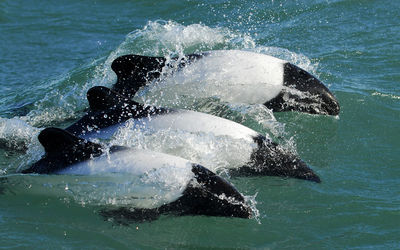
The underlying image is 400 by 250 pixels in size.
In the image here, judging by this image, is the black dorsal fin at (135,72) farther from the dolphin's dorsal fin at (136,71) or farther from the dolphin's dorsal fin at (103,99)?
the dolphin's dorsal fin at (103,99)

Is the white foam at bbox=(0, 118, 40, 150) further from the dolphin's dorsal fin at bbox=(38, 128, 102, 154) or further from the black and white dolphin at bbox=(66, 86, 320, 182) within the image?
the dolphin's dorsal fin at bbox=(38, 128, 102, 154)

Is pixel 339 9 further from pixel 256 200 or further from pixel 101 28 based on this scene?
pixel 256 200

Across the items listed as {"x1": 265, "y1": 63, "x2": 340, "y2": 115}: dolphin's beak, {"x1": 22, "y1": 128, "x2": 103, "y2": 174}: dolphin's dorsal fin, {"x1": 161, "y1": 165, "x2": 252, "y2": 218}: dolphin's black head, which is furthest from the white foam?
{"x1": 265, "y1": 63, "x2": 340, "y2": 115}: dolphin's beak

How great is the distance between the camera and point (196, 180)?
650 centimetres

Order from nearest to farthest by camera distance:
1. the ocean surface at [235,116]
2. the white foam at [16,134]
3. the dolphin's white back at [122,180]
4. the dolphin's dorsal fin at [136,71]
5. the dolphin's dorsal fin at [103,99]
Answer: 1. the ocean surface at [235,116]
2. the dolphin's white back at [122,180]
3. the dolphin's dorsal fin at [103,99]
4. the white foam at [16,134]
5. the dolphin's dorsal fin at [136,71]

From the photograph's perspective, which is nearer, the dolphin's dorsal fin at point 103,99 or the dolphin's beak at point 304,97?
the dolphin's dorsal fin at point 103,99

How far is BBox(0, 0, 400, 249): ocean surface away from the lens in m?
6.34

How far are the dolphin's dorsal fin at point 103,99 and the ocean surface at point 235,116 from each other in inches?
26.4

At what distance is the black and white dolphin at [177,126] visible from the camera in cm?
753

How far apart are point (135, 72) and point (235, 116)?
158cm

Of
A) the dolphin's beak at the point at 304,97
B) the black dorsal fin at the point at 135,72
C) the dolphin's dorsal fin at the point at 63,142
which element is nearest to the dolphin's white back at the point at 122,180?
the dolphin's dorsal fin at the point at 63,142

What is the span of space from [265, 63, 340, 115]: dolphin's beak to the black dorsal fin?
67.6 inches

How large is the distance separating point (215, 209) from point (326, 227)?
3.69 feet

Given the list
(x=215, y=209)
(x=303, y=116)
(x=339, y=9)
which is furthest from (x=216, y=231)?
(x=339, y=9)
